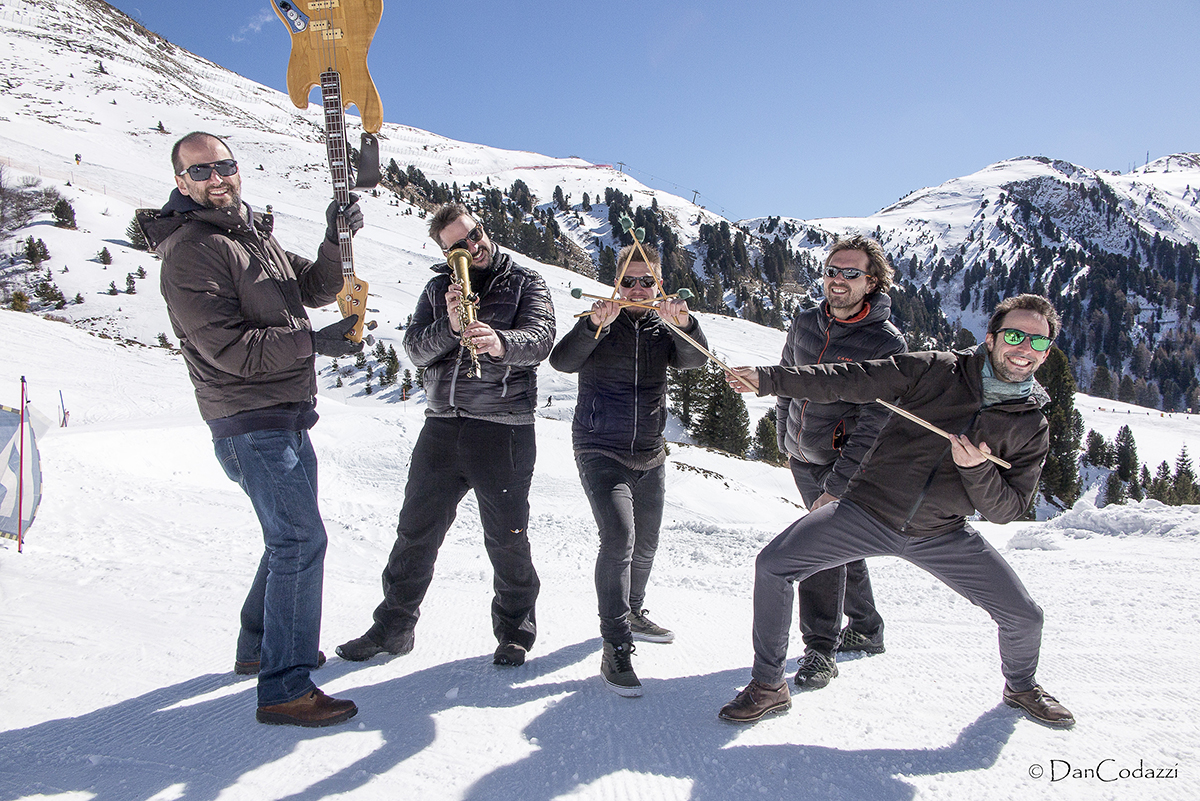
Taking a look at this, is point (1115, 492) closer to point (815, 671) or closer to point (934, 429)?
point (815, 671)

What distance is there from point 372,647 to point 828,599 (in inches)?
105

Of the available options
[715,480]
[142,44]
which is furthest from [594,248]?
[715,480]

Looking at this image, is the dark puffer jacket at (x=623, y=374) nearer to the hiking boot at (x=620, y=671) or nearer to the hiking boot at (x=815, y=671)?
the hiking boot at (x=620, y=671)

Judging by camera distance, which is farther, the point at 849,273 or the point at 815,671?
the point at 849,273

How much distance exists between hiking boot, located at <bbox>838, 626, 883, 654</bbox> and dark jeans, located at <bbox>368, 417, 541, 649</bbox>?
6.50 feet

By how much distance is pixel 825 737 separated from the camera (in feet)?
9.81

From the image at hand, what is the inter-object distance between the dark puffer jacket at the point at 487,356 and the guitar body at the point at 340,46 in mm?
1125

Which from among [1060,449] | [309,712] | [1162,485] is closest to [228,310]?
[309,712]

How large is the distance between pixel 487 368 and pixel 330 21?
89.4 inches

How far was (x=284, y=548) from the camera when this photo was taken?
2977 mm

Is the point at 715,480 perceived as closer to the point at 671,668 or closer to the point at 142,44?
the point at 671,668

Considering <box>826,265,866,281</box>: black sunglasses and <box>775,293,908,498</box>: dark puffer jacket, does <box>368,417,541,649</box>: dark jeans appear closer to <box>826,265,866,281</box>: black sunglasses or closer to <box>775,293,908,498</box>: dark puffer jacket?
<box>775,293,908,498</box>: dark puffer jacket

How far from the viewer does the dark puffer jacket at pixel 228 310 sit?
2.72 metres

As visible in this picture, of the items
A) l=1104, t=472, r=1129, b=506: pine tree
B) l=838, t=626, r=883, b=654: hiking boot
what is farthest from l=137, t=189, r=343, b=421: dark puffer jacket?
l=1104, t=472, r=1129, b=506: pine tree
